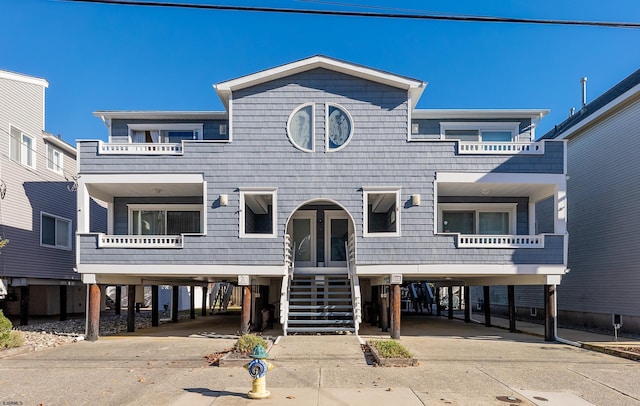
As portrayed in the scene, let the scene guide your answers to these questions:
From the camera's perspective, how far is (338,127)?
45.1 ft

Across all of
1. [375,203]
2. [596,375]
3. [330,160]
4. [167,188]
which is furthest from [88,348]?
[596,375]

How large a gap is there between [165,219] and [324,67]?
7430mm

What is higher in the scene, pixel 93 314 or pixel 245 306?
pixel 245 306

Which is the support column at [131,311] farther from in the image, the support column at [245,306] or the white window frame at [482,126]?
the white window frame at [482,126]

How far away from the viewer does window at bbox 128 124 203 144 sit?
16.0m

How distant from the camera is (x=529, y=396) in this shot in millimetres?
7281

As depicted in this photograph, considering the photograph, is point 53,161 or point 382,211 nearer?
point 382,211

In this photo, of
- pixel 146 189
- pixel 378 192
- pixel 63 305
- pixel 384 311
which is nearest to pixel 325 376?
pixel 378 192

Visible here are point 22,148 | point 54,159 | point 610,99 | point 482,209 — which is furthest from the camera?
point 54,159

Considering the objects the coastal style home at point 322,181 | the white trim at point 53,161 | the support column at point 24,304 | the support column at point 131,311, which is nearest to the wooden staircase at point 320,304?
the coastal style home at point 322,181

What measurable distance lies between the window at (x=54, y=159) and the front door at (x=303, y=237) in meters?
10.8

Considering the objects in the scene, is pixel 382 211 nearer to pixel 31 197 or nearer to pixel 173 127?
pixel 173 127

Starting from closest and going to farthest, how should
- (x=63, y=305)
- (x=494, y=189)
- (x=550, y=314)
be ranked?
(x=550, y=314) → (x=494, y=189) → (x=63, y=305)

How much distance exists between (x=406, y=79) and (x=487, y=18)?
631 centimetres
